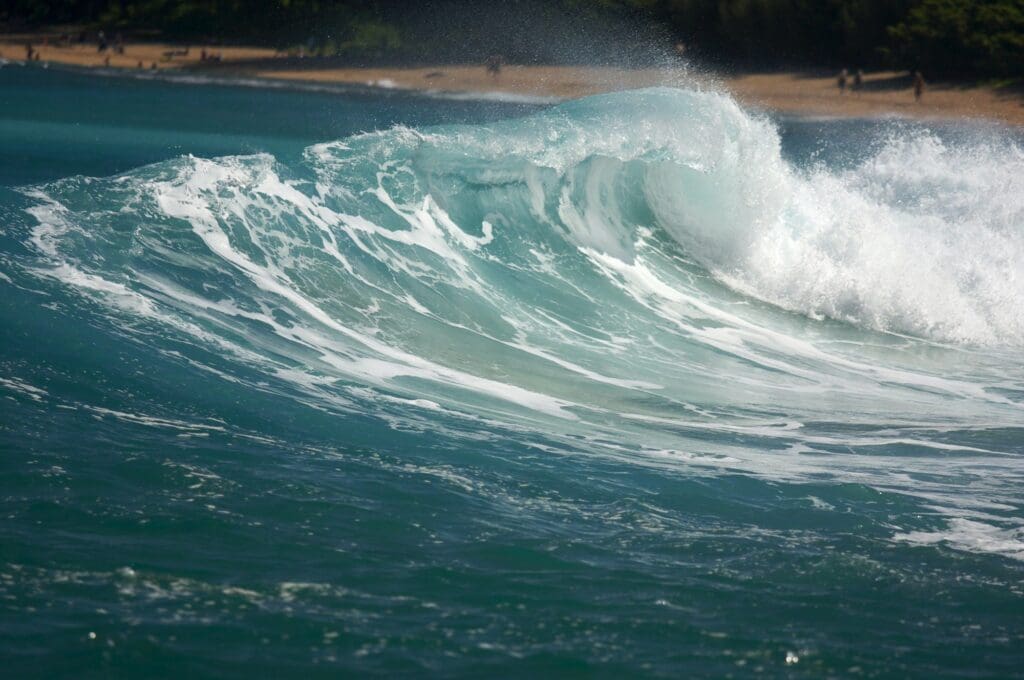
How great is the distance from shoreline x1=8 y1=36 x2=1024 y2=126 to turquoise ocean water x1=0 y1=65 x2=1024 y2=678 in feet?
73.0

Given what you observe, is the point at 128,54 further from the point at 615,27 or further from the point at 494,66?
the point at 615,27

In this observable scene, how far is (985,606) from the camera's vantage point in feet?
17.9

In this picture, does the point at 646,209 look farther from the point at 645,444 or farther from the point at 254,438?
the point at 254,438

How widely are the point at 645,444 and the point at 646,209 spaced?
6.87 m

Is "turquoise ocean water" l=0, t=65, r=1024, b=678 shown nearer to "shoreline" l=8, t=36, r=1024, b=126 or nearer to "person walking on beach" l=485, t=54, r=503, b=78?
"shoreline" l=8, t=36, r=1024, b=126

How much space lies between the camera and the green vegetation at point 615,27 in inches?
1630

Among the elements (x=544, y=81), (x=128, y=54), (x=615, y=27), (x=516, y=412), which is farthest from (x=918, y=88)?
(x=516, y=412)

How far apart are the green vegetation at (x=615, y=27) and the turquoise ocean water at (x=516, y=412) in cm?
2628

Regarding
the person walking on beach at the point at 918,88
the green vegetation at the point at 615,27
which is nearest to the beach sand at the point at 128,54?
the green vegetation at the point at 615,27

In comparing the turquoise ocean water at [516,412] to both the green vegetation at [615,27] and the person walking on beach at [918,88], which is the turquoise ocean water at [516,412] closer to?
the person walking on beach at [918,88]

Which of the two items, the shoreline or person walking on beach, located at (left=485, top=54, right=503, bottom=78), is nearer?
the shoreline

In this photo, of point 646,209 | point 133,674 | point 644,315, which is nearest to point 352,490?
point 133,674

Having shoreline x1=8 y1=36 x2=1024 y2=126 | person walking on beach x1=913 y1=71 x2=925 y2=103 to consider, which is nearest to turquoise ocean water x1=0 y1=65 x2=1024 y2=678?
shoreline x1=8 y1=36 x2=1024 y2=126

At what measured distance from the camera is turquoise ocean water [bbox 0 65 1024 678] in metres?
5.02
